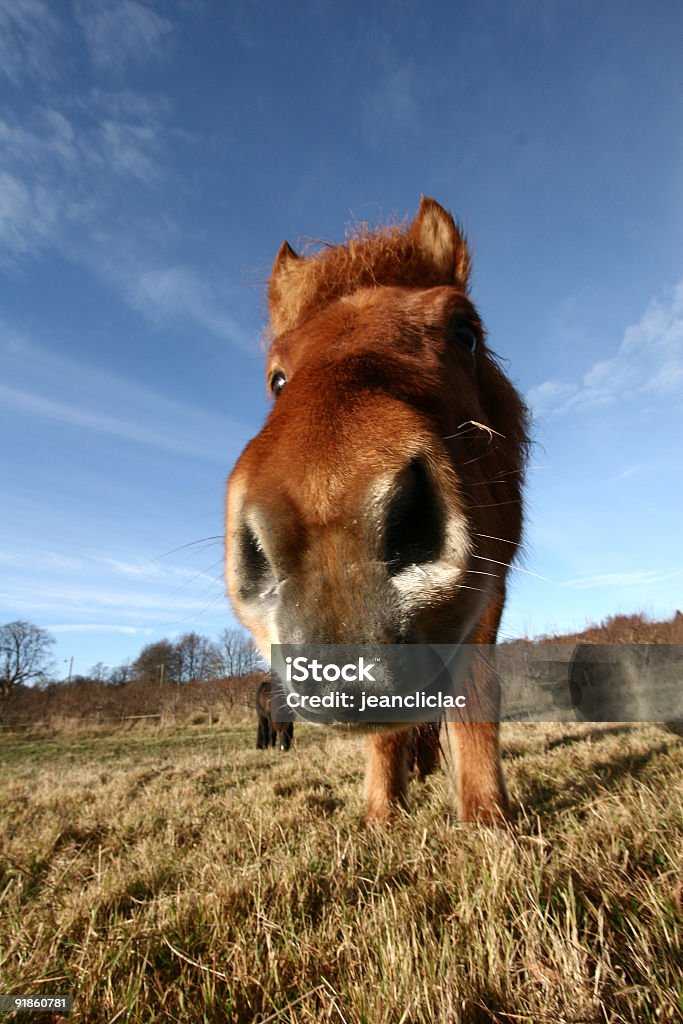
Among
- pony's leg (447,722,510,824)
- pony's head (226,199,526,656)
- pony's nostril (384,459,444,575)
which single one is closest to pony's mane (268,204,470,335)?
pony's head (226,199,526,656)

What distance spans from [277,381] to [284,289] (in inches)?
23.6

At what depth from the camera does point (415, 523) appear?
1.36 metres

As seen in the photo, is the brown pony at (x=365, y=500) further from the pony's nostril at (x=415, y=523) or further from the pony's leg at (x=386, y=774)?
the pony's leg at (x=386, y=774)

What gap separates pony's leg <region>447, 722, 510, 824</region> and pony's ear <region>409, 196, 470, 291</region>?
8.76 ft

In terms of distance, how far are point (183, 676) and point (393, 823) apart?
126 feet

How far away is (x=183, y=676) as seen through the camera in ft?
124

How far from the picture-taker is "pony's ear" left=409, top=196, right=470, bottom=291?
304cm

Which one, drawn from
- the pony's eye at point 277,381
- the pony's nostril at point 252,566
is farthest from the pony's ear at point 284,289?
the pony's nostril at point 252,566

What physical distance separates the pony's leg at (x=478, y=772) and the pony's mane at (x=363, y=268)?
2518 mm

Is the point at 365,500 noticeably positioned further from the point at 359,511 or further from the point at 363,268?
the point at 363,268

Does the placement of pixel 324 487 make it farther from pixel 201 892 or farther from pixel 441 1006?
pixel 201 892

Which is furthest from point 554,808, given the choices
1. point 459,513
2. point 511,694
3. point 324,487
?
point 511,694

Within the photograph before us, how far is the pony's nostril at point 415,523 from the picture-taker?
51.6 inches

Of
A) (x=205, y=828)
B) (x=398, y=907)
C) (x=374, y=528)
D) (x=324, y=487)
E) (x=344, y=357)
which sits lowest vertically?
(x=205, y=828)
